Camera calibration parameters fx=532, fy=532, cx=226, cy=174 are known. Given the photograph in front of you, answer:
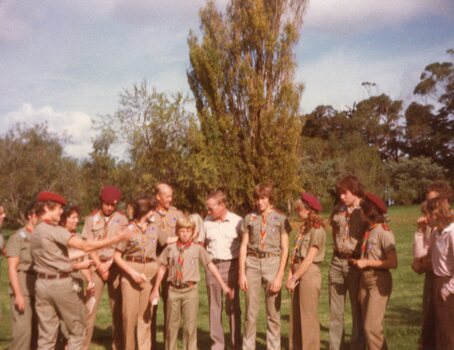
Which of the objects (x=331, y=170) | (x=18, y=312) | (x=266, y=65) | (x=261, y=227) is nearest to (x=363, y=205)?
(x=261, y=227)

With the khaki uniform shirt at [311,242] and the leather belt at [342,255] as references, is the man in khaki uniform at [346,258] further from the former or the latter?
the khaki uniform shirt at [311,242]

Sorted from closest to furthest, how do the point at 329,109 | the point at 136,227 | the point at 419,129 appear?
1. the point at 136,227
2. the point at 419,129
3. the point at 329,109

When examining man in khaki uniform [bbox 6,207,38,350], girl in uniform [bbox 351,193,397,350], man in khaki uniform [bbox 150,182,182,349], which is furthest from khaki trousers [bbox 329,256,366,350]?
man in khaki uniform [bbox 6,207,38,350]

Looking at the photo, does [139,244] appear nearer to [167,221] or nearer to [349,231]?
[167,221]

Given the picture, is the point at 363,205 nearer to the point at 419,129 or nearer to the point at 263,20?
the point at 263,20

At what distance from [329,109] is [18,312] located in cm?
5887

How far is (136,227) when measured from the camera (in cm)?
619

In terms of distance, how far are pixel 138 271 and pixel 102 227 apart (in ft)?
2.58

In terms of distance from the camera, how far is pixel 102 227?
651cm

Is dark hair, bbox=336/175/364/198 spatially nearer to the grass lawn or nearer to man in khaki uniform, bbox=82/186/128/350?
the grass lawn

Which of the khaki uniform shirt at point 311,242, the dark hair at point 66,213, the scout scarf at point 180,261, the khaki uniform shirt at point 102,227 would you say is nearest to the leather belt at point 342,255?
the khaki uniform shirt at point 311,242

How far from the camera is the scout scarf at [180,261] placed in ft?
19.8

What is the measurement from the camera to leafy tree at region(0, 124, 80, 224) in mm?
25656

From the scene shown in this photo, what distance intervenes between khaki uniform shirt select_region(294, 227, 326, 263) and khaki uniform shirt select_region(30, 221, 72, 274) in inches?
Result: 99.6
